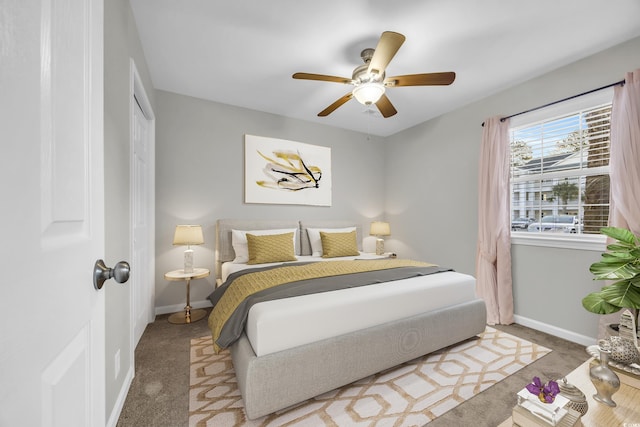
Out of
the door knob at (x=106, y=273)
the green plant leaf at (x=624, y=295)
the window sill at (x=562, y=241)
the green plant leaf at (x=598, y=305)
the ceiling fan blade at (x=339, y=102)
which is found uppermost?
the ceiling fan blade at (x=339, y=102)

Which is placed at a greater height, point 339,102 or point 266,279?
point 339,102

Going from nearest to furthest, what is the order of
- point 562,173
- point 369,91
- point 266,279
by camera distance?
point 266,279 < point 369,91 < point 562,173

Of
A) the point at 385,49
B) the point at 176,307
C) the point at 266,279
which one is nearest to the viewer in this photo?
the point at 385,49

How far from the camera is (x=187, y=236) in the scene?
2.93 meters

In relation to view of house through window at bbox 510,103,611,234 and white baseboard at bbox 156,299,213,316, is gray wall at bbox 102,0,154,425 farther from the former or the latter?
view of house through window at bbox 510,103,611,234

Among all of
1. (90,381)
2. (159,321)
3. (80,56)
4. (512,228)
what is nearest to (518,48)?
(512,228)

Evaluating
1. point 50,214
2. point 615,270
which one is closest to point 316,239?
point 615,270

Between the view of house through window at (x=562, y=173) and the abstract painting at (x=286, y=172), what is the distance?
2511 mm

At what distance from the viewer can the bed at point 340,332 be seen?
154 cm

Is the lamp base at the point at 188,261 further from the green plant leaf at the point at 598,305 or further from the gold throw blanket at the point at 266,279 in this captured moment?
the green plant leaf at the point at 598,305

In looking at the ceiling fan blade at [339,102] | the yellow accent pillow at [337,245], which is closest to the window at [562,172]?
the yellow accent pillow at [337,245]

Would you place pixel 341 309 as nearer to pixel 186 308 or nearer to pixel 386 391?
pixel 386 391

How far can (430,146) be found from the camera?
4.02m

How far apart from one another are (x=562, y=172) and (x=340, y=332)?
110 inches
